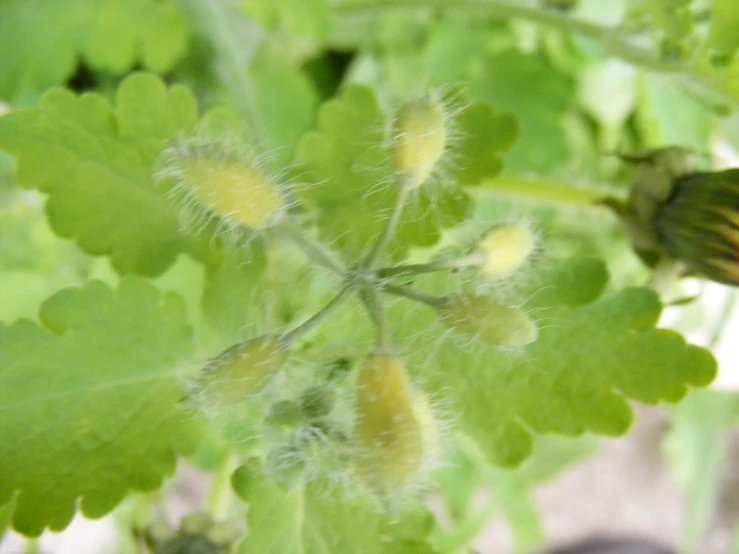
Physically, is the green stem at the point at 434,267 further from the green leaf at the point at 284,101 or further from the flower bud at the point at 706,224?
the green leaf at the point at 284,101

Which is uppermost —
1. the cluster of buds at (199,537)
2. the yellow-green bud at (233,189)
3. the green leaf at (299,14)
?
the green leaf at (299,14)

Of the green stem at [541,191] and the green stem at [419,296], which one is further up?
the green stem at [419,296]

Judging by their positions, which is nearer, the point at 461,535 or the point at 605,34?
the point at 605,34

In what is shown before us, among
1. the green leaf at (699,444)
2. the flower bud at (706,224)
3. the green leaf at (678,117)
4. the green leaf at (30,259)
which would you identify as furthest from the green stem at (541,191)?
the green leaf at (699,444)

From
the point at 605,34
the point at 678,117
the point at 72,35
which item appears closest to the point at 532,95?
the point at 678,117

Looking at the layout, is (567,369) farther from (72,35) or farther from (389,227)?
(72,35)

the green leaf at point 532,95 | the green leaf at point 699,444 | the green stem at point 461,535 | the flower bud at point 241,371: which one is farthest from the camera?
the green leaf at point 699,444
